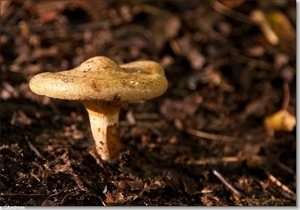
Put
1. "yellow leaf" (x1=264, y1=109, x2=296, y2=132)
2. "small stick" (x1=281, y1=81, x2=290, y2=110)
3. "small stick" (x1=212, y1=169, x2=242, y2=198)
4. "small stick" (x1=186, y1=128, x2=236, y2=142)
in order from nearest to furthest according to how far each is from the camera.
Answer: "small stick" (x1=212, y1=169, x2=242, y2=198) → "small stick" (x1=186, y1=128, x2=236, y2=142) → "yellow leaf" (x1=264, y1=109, x2=296, y2=132) → "small stick" (x1=281, y1=81, x2=290, y2=110)

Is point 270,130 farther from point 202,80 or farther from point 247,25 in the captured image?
point 247,25

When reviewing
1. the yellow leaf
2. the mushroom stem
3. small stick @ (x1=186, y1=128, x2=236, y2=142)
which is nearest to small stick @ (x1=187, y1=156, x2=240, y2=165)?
small stick @ (x1=186, y1=128, x2=236, y2=142)

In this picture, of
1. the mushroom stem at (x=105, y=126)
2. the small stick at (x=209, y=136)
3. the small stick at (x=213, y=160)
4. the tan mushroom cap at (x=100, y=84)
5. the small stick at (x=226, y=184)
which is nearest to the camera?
the tan mushroom cap at (x=100, y=84)

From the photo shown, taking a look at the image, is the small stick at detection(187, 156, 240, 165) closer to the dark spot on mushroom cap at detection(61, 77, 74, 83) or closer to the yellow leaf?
the yellow leaf

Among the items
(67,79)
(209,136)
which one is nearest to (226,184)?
(209,136)

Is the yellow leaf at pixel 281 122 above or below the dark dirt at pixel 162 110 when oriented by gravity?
below

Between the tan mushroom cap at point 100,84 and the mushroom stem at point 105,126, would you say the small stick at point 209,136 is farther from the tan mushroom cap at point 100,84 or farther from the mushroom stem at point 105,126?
the tan mushroom cap at point 100,84

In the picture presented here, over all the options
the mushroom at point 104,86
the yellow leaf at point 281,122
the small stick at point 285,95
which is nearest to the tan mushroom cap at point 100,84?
the mushroom at point 104,86
